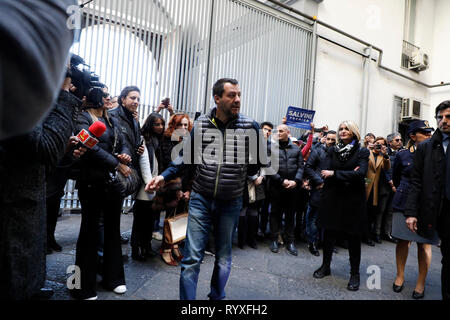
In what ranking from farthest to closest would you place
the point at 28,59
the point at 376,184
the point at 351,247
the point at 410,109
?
the point at 410,109 < the point at 376,184 < the point at 351,247 < the point at 28,59

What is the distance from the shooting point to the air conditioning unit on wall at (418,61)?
1167 centimetres

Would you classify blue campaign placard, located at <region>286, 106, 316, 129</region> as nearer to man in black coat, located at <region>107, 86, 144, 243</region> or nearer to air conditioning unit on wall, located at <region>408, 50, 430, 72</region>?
man in black coat, located at <region>107, 86, 144, 243</region>

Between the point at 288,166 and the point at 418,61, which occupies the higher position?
the point at 418,61

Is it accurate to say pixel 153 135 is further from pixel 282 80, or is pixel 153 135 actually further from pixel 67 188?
pixel 282 80

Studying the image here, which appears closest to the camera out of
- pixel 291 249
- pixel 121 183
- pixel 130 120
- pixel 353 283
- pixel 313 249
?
pixel 121 183

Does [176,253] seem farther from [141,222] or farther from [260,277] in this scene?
[260,277]

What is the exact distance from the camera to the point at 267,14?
8.14 metres

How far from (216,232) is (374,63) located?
1059 cm

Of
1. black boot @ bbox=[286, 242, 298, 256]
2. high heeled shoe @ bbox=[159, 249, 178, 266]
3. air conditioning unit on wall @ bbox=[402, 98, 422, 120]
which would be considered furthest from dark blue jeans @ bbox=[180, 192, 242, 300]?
air conditioning unit on wall @ bbox=[402, 98, 422, 120]

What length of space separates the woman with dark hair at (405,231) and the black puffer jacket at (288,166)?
1.49m

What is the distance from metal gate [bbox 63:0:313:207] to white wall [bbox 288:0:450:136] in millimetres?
1059

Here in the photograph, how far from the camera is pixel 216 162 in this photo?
268 cm

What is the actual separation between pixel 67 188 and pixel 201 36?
4.66m

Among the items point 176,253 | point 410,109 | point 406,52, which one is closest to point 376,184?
point 176,253
